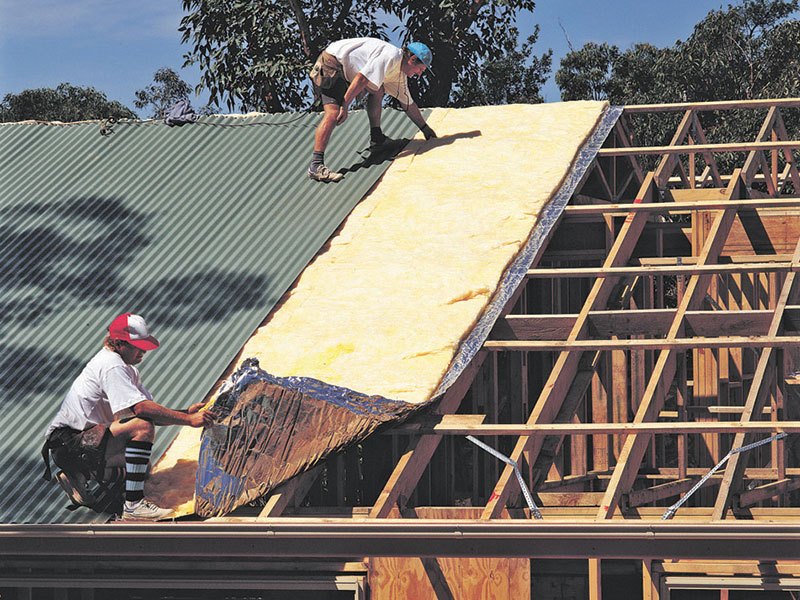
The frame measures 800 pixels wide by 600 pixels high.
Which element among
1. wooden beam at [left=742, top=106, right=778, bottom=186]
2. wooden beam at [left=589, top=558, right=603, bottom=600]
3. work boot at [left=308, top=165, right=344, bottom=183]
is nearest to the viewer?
wooden beam at [left=589, top=558, right=603, bottom=600]

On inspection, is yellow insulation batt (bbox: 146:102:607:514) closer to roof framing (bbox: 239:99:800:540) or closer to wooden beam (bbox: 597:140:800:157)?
roof framing (bbox: 239:99:800:540)

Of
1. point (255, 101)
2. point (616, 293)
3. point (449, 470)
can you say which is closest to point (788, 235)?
point (616, 293)

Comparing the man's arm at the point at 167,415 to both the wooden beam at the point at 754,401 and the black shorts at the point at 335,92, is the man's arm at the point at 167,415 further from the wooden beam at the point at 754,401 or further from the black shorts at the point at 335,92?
the black shorts at the point at 335,92

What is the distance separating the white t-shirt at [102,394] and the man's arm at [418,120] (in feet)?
21.8

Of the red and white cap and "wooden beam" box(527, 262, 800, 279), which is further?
"wooden beam" box(527, 262, 800, 279)

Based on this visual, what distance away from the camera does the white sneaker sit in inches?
361

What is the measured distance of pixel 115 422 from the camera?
918 cm

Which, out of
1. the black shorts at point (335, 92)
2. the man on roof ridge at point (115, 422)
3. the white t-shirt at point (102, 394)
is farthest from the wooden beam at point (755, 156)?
the white t-shirt at point (102, 394)

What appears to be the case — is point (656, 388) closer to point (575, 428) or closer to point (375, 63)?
point (575, 428)

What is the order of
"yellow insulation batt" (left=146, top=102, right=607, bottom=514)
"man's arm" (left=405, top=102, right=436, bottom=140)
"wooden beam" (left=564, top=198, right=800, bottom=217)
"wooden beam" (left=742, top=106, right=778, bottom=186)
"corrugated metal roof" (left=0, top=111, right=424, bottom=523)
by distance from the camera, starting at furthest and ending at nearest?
1. "wooden beam" (left=742, top=106, right=778, bottom=186)
2. "man's arm" (left=405, top=102, right=436, bottom=140)
3. "wooden beam" (left=564, top=198, right=800, bottom=217)
4. "corrugated metal roof" (left=0, top=111, right=424, bottom=523)
5. "yellow insulation batt" (left=146, top=102, right=607, bottom=514)

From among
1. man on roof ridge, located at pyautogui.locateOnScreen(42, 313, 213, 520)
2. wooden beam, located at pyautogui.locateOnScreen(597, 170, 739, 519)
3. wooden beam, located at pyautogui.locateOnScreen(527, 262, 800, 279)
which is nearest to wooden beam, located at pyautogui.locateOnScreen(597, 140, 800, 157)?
wooden beam, located at pyautogui.locateOnScreen(597, 170, 739, 519)

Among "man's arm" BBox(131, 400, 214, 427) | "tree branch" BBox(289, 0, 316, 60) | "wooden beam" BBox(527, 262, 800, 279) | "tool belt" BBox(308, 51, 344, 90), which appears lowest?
"man's arm" BBox(131, 400, 214, 427)

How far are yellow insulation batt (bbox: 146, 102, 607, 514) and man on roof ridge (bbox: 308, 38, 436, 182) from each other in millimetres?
791

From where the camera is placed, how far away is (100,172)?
51.4 feet
